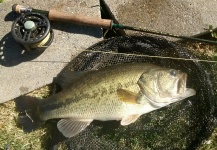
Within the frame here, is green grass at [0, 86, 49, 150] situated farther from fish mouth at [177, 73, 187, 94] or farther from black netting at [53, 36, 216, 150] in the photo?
fish mouth at [177, 73, 187, 94]

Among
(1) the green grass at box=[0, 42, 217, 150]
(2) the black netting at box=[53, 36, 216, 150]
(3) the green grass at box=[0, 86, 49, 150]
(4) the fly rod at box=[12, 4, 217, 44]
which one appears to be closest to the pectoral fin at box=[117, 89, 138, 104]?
(2) the black netting at box=[53, 36, 216, 150]

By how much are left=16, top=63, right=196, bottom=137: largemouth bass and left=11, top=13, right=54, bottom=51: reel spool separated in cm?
51

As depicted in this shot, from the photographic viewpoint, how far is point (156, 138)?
13.4 feet

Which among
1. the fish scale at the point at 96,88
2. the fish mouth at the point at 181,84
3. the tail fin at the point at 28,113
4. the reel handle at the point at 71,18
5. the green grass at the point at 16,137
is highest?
the reel handle at the point at 71,18

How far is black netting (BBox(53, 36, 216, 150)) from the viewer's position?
404 centimetres

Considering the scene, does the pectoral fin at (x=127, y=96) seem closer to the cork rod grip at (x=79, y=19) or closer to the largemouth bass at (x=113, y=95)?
the largemouth bass at (x=113, y=95)

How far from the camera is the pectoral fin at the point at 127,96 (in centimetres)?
360

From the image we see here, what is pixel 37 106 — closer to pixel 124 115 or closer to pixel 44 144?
pixel 44 144

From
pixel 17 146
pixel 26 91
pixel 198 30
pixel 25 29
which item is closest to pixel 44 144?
pixel 17 146

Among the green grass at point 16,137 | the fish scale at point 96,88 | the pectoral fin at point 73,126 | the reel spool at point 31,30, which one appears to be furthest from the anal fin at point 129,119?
the reel spool at point 31,30

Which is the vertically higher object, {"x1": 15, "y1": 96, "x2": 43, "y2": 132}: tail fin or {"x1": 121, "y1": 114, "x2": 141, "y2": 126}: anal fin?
{"x1": 121, "y1": 114, "x2": 141, "y2": 126}: anal fin

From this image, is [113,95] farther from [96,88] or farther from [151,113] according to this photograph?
[151,113]

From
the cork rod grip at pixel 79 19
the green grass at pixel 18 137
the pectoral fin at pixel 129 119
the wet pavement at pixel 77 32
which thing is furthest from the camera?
the wet pavement at pixel 77 32

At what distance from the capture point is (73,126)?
12.6ft
